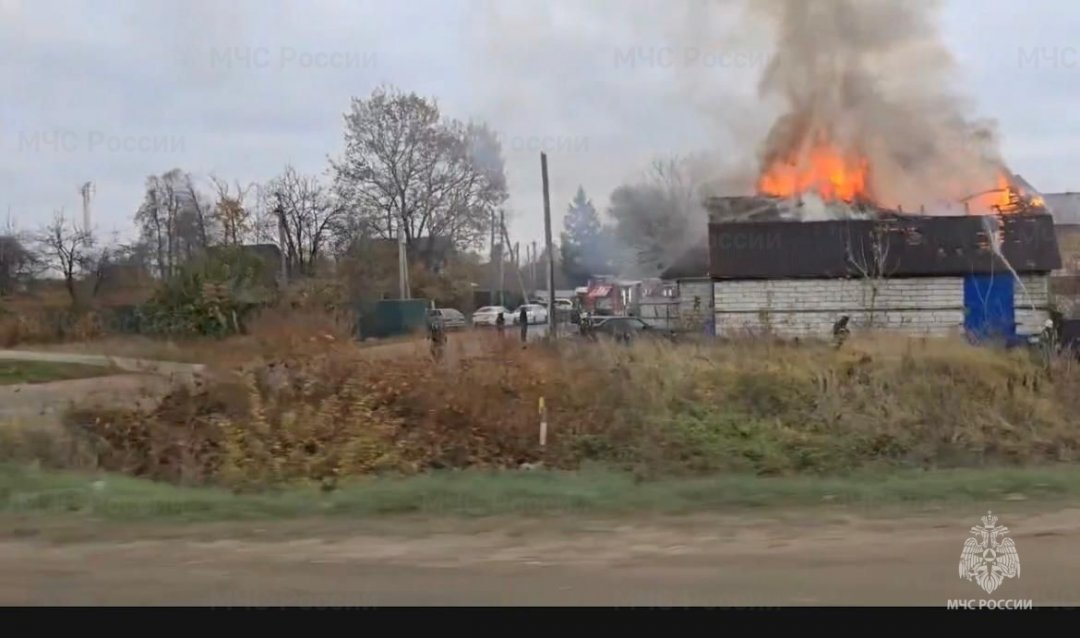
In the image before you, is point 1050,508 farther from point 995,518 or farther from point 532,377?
point 532,377

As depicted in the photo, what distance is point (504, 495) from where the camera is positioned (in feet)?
30.3

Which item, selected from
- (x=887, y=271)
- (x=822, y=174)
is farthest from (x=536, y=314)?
(x=887, y=271)

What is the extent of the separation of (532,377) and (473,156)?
46.6 m

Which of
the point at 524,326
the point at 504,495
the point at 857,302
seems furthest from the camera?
the point at 857,302

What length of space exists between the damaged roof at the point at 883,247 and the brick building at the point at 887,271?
36 mm

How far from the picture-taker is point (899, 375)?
16.9 meters

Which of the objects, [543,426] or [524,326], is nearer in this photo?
[543,426]

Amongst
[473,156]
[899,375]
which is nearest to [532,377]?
[899,375]

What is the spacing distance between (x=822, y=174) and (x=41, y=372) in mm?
29909

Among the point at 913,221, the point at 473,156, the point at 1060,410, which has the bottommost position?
the point at 1060,410

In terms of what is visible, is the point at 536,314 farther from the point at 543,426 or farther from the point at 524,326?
the point at 543,426

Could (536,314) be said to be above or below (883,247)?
below

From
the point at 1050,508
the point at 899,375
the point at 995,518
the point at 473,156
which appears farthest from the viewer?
the point at 473,156

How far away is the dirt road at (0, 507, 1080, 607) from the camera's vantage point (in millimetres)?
5824
